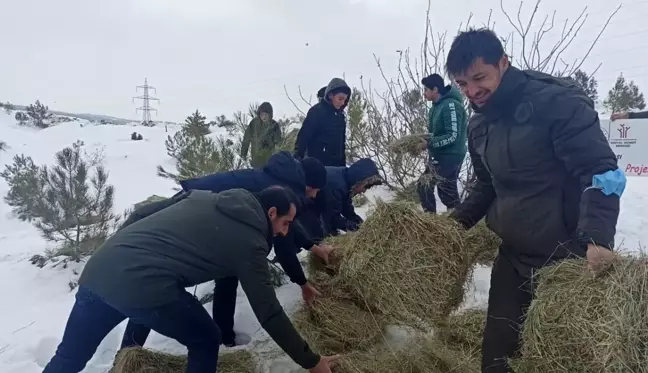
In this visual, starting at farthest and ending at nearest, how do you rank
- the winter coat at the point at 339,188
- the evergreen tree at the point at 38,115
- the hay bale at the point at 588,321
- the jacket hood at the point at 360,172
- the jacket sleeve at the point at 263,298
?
the evergreen tree at the point at 38,115 < the jacket hood at the point at 360,172 < the winter coat at the point at 339,188 < the jacket sleeve at the point at 263,298 < the hay bale at the point at 588,321

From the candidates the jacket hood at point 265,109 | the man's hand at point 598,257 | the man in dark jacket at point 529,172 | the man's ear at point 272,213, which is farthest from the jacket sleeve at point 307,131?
the man's hand at point 598,257

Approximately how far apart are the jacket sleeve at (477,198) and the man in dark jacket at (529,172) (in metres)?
0.15

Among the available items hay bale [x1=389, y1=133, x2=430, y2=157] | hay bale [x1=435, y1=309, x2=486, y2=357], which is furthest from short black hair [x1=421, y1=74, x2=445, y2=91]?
hay bale [x1=435, y1=309, x2=486, y2=357]

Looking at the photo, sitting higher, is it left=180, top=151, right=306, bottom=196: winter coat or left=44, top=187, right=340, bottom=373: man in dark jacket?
left=180, top=151, right=306, bottom=196: winter coat

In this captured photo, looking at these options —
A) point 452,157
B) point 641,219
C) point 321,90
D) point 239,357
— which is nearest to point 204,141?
point 321,90

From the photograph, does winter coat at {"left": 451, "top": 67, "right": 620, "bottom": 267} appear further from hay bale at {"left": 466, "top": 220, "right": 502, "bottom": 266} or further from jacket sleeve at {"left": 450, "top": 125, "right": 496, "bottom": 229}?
hay bale at {"left": 466, "top": 220, "right": 502, "bottom": 266}

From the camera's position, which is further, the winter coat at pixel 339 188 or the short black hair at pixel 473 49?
the winter coat at pixel 339 188

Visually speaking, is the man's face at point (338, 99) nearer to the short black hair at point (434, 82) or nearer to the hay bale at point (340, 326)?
the short black hair at point (434, 82)

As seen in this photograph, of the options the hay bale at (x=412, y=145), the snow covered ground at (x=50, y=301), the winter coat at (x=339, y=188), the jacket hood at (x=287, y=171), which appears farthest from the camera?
the hay bale at (x=412, y=145)

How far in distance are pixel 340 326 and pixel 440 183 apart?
233cm

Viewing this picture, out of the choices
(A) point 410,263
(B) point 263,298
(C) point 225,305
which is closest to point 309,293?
(C) point 225,305

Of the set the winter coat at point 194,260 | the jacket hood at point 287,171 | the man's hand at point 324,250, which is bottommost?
the man's hand at point 324,250

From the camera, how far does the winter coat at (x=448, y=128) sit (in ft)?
14.6

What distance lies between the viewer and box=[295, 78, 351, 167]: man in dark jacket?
4641 millimetres
